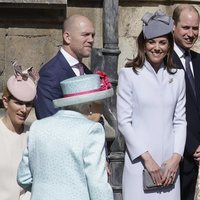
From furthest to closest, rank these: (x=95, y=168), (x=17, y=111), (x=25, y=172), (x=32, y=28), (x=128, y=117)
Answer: (x=32, y=28), (x=128, y=117), (x=17, y=111), (x=25, y=172), (x=95, y=168)

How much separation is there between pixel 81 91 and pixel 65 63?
3.17 ft

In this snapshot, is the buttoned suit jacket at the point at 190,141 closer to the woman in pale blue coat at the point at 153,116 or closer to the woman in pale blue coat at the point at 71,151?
the woman in pale blue coat at the point at 153,116

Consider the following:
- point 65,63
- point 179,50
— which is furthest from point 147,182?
point 179,50

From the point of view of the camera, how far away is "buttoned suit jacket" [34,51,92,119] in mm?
5027

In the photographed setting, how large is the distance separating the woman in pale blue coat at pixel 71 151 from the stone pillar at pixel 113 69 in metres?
1.95

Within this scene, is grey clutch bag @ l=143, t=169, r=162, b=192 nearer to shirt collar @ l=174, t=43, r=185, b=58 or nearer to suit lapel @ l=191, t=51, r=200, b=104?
suit lapel @ l=191, t=51, r=200, b=104

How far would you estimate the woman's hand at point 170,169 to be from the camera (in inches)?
201

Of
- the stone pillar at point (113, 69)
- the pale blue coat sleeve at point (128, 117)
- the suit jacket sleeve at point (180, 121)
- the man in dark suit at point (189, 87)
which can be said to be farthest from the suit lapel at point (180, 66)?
the stone pillar at point (113, 69)

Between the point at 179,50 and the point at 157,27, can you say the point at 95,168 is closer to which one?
the point at 157,27

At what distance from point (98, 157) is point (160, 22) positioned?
1.45m

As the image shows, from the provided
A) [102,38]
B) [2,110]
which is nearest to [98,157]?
[2,110]

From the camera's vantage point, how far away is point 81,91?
13.7 ft

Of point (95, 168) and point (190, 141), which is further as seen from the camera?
point (190, 141)

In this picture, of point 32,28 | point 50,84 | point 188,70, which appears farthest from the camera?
point 32,28
